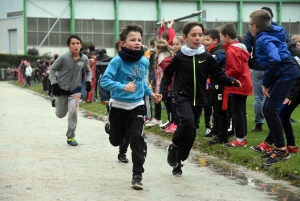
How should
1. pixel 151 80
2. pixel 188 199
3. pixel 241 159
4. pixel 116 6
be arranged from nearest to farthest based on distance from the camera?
pixel 188 199 < pixel 241 159 < pixel 151 80 < pixel 116 6

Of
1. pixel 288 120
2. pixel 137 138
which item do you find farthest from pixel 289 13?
pixel 137 138

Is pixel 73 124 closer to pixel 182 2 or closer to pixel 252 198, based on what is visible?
pixel 252 198

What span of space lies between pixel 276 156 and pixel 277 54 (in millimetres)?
1370

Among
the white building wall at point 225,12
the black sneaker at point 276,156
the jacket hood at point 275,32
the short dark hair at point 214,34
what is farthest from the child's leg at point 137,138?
the white building wall at point 225,12

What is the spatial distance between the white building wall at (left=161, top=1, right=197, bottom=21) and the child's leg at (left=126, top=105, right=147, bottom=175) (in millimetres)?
57382

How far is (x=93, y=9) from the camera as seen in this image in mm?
64250

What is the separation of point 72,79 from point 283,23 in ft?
180

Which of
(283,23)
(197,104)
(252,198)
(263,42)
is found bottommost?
(252,198)

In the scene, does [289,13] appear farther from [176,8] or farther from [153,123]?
[153,123]

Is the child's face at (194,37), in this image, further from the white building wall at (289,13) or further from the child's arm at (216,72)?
the white building wall at (289,13)

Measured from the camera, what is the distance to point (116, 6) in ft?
210

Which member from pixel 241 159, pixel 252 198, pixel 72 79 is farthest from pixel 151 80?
pixel 252 198

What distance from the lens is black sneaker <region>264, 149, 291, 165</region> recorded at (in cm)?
924

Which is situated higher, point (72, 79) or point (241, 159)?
point (72, 79)
